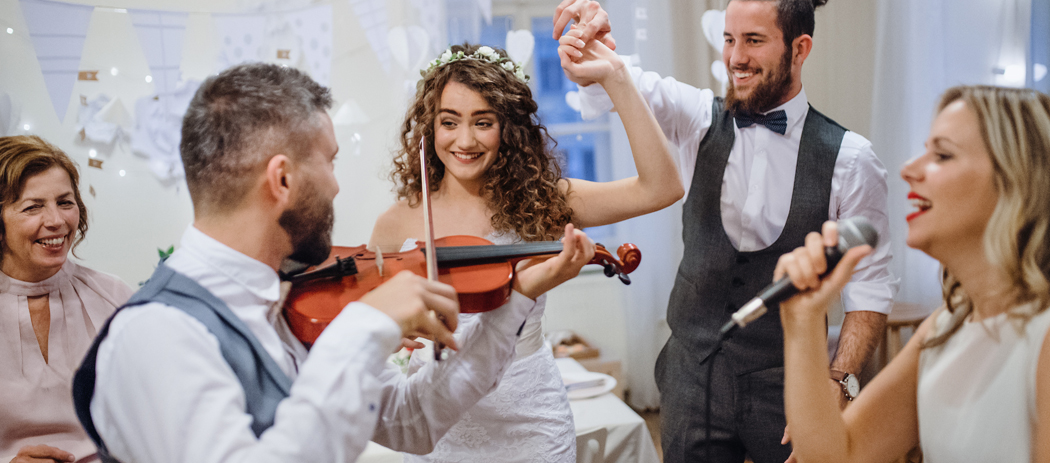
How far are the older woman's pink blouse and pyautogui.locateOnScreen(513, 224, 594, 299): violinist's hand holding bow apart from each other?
114cm

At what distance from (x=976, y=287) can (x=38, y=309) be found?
2.00 meters

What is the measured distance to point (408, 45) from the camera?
145 inches

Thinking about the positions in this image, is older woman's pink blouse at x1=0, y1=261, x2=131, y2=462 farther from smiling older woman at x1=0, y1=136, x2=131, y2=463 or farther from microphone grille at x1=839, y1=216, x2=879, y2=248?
microphone grille at x1=839, y1=216, x2=879, y2=248

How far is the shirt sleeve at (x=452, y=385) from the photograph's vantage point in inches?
49.8

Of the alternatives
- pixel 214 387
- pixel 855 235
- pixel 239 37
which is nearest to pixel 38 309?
pixel 214 387

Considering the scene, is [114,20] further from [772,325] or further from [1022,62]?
[1022,62]

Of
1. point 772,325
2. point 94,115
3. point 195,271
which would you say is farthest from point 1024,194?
point 94,115

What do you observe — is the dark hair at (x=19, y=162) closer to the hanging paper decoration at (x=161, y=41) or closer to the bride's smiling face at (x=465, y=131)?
the bride's smiling face at (x=465, y=131)

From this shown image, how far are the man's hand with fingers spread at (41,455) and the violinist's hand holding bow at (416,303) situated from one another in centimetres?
110

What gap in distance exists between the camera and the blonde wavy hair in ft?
3.00

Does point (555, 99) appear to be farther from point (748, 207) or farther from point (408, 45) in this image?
point (748, 207)

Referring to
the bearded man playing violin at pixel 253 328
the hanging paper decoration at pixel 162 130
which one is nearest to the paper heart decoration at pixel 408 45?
the hanging paper decoration at pixel 162 130

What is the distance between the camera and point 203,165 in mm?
1046

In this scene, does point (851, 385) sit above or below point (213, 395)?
below
